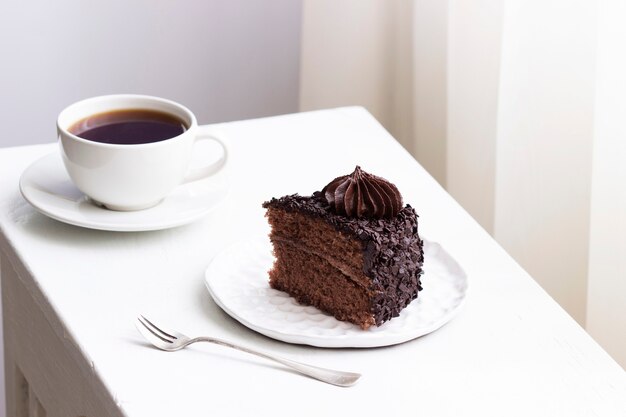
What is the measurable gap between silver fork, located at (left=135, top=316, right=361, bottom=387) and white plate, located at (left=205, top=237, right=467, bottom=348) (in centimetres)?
3

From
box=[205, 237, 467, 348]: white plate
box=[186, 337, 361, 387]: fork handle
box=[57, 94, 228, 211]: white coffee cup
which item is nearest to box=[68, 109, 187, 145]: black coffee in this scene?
box=[57, 94, 228, 211]: white coffee cup

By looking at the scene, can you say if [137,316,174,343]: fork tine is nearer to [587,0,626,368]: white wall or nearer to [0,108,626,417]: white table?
[0,108,626,417]: white table

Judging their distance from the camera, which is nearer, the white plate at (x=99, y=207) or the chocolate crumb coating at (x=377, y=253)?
the chocolate crumb coating at (x=377, y=253)

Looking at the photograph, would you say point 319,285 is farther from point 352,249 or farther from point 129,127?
point 129,127

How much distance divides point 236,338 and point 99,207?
0.25 m

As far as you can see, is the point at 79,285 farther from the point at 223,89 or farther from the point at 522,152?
the point at 223,89

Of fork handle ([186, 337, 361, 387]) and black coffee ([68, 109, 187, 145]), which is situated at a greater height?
black coffee ([68, 109, 187, 145])

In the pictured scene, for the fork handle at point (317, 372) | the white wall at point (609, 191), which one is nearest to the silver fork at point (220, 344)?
the fork handle at point (317, 372)

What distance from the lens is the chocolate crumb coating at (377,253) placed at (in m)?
0.81

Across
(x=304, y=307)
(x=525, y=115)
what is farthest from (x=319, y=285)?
(x=525, y=115)

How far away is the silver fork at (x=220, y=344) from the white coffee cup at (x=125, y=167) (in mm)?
165

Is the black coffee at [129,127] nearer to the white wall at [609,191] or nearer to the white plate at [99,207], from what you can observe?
the white plate at [99,207]

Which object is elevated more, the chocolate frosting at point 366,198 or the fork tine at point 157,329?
the chocolate frosting at point 366,198

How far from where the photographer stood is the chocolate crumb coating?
0.81 metres
